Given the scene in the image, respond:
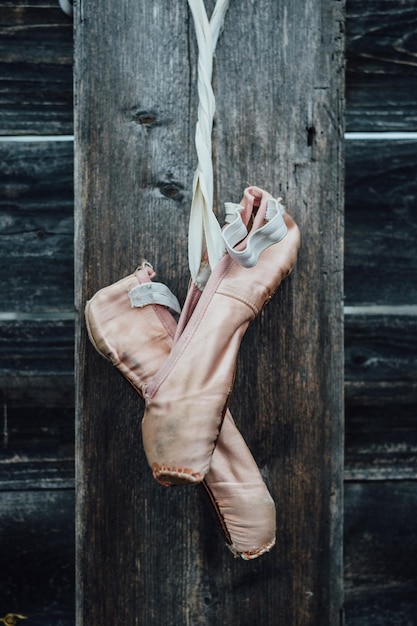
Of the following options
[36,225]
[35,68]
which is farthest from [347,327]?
[35,68]

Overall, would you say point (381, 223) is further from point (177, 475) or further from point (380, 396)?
point (177, 475)

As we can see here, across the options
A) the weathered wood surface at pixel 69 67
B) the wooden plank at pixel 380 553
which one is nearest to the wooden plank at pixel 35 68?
the weathered wood surface at pixel 69 67

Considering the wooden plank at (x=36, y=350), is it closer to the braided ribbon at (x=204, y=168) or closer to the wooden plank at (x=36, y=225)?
the wooden plank at (x=36, y=225)

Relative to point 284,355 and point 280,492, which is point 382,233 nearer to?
point 284,355

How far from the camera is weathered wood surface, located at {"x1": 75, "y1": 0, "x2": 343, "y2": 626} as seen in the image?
706 millimetres

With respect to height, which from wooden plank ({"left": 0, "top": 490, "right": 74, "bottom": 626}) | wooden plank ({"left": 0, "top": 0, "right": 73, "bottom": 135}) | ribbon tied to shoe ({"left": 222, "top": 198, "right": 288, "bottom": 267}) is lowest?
wooden plank ({"left": 0, "top": 490, "right": 74, "bottom": 626})

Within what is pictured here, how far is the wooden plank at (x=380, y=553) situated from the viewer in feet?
2.80

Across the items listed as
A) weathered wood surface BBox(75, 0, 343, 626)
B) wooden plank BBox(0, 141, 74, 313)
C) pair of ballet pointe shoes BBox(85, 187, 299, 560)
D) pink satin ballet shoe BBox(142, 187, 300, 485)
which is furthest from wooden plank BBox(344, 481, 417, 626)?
wooden plank BBox(0, 141, 74, 313)

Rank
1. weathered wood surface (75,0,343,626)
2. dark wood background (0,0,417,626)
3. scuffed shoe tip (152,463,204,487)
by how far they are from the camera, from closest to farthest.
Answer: scuffed shoe tip (152,463,204,487)
weathered wood surface (75,0,343,626)
dark wood background (0,0,417,626)

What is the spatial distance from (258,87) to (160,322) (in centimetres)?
32

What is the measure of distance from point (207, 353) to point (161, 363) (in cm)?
7

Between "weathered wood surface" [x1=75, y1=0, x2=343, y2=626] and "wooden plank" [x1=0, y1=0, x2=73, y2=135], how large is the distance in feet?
0.37

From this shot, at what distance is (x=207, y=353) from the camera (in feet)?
1.98

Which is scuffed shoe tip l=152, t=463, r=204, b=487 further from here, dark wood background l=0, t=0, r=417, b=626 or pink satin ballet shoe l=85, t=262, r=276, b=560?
dark wood background l=0, t=0, r=417, b=626
